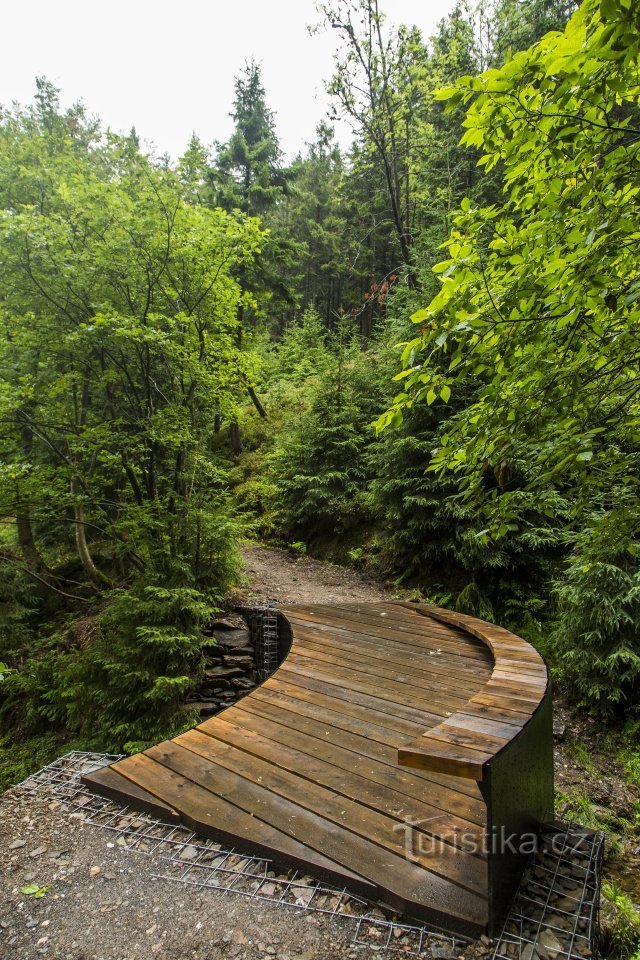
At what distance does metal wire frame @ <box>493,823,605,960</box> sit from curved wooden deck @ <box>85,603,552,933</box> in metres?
0.09

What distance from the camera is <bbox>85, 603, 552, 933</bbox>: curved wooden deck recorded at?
1779 millimetres

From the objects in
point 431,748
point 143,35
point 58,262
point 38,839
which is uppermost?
point 143,35

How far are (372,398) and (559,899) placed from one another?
9.22 m

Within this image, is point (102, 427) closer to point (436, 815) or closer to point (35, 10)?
point (436, 815)

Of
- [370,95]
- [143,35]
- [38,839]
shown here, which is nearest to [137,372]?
[38,839]

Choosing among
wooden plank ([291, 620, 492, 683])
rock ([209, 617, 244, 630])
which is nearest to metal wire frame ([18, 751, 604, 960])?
wooden plank ([291, 620, 492, 683])

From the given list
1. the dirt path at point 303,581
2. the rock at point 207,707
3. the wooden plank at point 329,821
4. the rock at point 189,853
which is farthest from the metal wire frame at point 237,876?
the dirt path at point 303,581

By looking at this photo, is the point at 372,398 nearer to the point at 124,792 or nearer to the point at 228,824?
the point at 124,792

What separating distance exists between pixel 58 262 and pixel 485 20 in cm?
1358

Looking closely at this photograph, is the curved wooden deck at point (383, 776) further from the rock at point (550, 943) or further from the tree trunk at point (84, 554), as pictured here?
the tree trunk at point (84, 554)

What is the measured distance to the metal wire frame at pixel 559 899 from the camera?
1.62 metres

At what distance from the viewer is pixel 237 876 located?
2.05 metres

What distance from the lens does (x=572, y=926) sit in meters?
1.68

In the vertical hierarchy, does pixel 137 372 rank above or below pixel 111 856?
above
